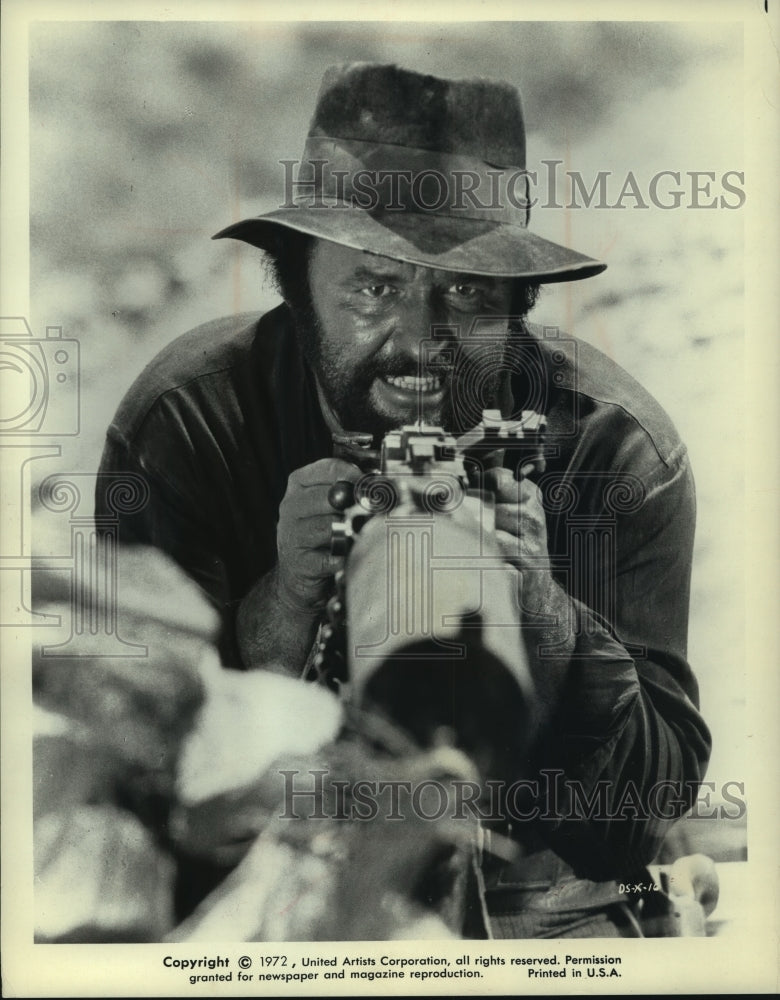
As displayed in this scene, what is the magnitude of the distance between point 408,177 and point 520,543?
3.42 ft

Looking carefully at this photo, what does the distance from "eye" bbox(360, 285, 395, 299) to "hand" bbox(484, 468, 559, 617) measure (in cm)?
56

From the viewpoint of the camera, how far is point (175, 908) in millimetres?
2982

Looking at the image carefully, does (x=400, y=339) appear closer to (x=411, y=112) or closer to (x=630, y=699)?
(x=411, y=112)

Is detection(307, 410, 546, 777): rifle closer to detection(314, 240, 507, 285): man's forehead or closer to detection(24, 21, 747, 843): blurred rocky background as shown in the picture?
detection(314, 240, 507, 285): man's forehead

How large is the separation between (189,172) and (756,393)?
171 cm

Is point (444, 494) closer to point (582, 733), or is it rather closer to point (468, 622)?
point (468, 622)

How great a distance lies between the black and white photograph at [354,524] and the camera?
117 inches

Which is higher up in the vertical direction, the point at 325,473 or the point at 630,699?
the point at 325,473

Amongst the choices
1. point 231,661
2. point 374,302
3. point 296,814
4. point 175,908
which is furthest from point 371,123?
point 175,908

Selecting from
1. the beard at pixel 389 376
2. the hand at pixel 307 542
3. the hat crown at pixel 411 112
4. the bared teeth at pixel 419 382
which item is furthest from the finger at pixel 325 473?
the hat crown at pixel 411 112

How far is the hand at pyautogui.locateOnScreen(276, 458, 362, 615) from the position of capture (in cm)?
295

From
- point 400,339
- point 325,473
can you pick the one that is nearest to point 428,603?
point 325,473

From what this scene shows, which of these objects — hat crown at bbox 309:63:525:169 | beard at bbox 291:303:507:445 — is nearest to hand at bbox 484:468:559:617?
beard at bbox 291:303:507:445

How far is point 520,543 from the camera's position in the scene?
118 inches
